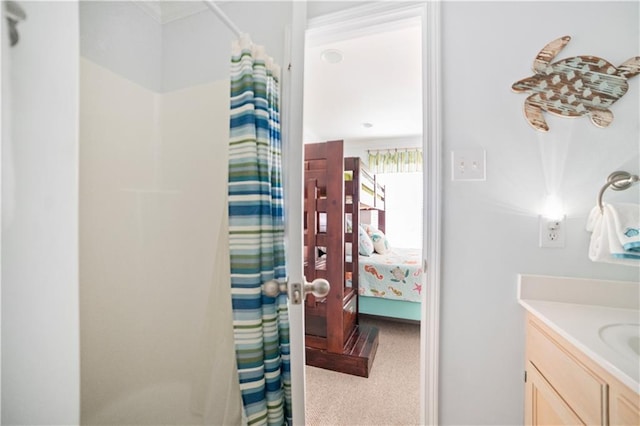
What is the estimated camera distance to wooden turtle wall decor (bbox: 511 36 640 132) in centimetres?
97

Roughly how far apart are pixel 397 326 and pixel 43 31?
3.21 meters

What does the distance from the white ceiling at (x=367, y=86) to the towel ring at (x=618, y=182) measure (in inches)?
41.6

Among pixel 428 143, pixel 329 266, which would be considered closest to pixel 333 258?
pixel 329 266

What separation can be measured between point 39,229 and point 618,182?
5.53 feet

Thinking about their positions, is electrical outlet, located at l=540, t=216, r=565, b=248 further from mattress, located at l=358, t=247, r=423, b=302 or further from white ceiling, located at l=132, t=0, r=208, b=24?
mattress, located at l=358, t=247, r=423, b=302

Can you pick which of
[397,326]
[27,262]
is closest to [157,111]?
[27,262]

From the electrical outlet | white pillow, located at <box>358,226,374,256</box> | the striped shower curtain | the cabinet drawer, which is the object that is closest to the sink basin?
the cabinet drawer

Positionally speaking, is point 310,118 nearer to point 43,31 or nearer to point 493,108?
point 493,108

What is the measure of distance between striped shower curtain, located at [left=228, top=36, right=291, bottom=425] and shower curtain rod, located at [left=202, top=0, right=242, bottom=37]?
0.16ft

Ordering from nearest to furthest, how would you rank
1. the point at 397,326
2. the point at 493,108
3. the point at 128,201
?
the point at 128,201 → the point at 493,108 → the point at 397,326

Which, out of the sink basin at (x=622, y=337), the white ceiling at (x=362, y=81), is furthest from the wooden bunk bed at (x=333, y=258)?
the sink basin at (x=622, y=337)

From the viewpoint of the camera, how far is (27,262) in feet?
1.24

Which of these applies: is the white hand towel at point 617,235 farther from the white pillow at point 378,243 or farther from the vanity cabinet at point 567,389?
the white pillow at point 378,243

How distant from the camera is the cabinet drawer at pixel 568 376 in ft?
2.06
